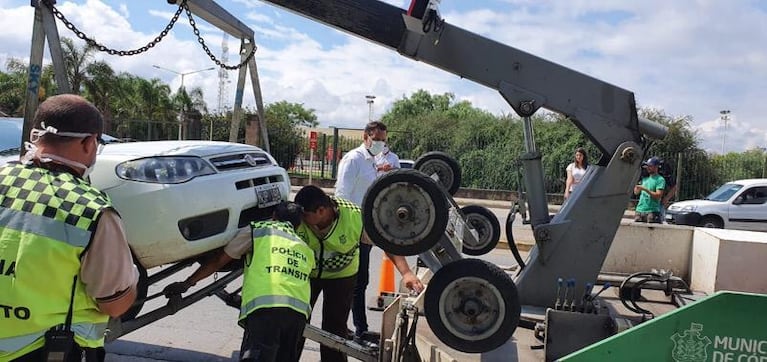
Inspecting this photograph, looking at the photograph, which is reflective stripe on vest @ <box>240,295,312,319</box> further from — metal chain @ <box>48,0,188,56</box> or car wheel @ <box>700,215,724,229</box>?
car wheel @ <box>700,215,724,229</box>

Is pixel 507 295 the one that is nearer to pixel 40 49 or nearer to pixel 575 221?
pixel 575 221

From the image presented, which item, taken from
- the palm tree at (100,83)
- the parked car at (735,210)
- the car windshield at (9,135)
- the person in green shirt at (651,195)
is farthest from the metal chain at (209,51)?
the palm tree at (100,83)

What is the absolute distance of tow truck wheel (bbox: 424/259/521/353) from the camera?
3190 millimetres

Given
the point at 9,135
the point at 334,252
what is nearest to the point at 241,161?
the point at 334,252

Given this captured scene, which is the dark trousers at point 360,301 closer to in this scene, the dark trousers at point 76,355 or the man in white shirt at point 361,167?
the man in white shirt at point 361,167

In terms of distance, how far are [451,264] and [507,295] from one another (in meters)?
0.33

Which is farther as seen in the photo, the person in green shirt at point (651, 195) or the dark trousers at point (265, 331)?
the person in green shirt at point (651, 195)

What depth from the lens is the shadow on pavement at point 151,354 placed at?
496 centimetres

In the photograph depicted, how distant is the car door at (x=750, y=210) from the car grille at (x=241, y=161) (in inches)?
580

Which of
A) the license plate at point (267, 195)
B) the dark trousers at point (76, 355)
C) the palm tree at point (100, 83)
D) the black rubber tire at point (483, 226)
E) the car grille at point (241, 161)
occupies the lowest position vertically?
the dark trousers at point (76, 355)

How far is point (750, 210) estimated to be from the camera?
51.7ft

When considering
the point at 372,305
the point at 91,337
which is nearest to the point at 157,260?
the point at 91,337

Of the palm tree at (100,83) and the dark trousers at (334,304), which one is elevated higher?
the palm tree at (100,83)

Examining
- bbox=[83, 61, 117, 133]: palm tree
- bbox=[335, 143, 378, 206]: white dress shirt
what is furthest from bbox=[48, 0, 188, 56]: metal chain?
bbox=[83, 61, 117, 133]: palm tree
